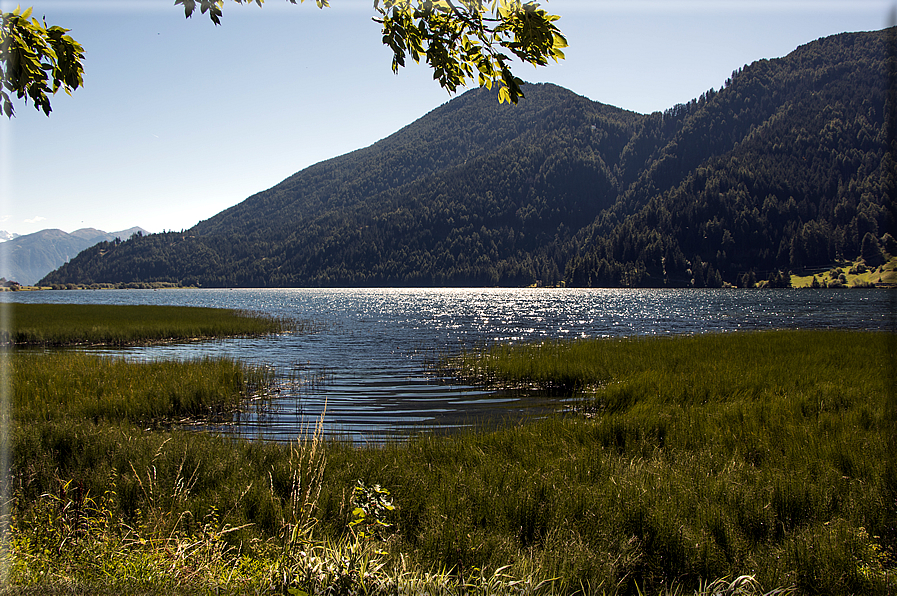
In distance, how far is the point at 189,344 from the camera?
3897cm

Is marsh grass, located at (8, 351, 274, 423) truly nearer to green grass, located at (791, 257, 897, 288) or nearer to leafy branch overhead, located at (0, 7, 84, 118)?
leafy branch overhead, located at (0, 7, 84, 118)

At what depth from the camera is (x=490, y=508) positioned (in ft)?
23.5

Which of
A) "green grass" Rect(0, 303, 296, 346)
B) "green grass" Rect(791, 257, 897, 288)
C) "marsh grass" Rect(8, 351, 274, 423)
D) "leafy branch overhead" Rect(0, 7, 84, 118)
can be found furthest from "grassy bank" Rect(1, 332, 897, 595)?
"green grass" Rect(791, 257, 897, 288)

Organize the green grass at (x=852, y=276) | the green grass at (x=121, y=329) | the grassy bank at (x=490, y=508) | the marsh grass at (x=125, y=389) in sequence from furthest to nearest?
the green grass at (x=852, y=276), the green grass at (x=121, y=329), the marsh grass at (x=125, y=389), the grassy bank at (x=490, y=508)

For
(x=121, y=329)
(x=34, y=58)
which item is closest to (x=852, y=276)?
(x=121, y=329)

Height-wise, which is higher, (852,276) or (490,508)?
(852,276)

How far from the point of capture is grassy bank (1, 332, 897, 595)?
5098mm

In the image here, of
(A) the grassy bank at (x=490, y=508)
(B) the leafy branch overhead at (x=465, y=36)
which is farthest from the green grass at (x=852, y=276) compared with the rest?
(B) the leafy branch overhead at (x=465, y=36)

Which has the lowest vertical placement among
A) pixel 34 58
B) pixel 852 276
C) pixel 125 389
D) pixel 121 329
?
pixel 125 389

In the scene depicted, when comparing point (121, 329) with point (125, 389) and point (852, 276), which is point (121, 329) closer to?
point (125, 389)

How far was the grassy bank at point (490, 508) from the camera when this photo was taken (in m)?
5.10

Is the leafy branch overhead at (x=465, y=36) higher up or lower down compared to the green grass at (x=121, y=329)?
higher up

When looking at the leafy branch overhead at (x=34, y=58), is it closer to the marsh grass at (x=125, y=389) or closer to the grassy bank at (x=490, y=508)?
the grassy bank at (x=490, y=508)

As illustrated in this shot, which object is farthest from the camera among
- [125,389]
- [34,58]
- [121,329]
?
[121,329]
